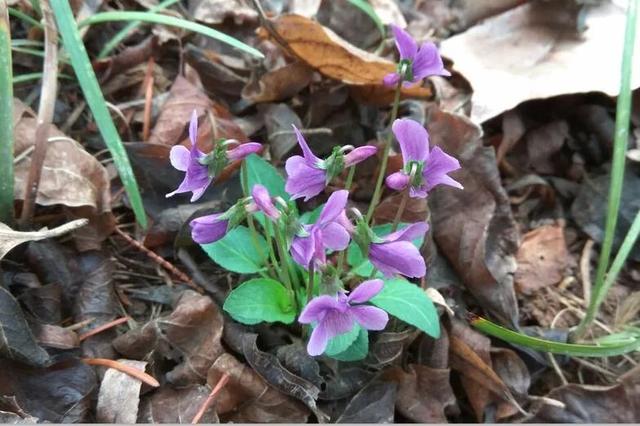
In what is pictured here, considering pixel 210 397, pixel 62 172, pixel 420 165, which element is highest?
pixel 420 165

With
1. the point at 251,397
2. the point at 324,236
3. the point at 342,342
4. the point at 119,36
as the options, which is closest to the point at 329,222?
the point at 324,236

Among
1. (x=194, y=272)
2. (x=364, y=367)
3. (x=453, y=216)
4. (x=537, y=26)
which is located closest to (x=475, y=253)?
(x=453, y=216)

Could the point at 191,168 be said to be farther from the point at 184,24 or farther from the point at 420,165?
the point at 184,24

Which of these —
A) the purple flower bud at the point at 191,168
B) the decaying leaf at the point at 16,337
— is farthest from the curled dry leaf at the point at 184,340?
the purple flower bud at the point at 191,168

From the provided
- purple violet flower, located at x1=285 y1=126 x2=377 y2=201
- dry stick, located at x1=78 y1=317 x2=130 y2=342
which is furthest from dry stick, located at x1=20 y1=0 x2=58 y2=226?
purple violet flower, located at x1=285 y1=126 x2=377 y2=201

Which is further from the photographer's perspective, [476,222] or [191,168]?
[476,222]

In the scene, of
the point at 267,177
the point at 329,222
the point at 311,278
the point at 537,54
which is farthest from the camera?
the point at 537,54

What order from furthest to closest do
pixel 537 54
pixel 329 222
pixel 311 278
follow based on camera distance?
pixel 537 54
pixel 311 278
pixel 329 222
